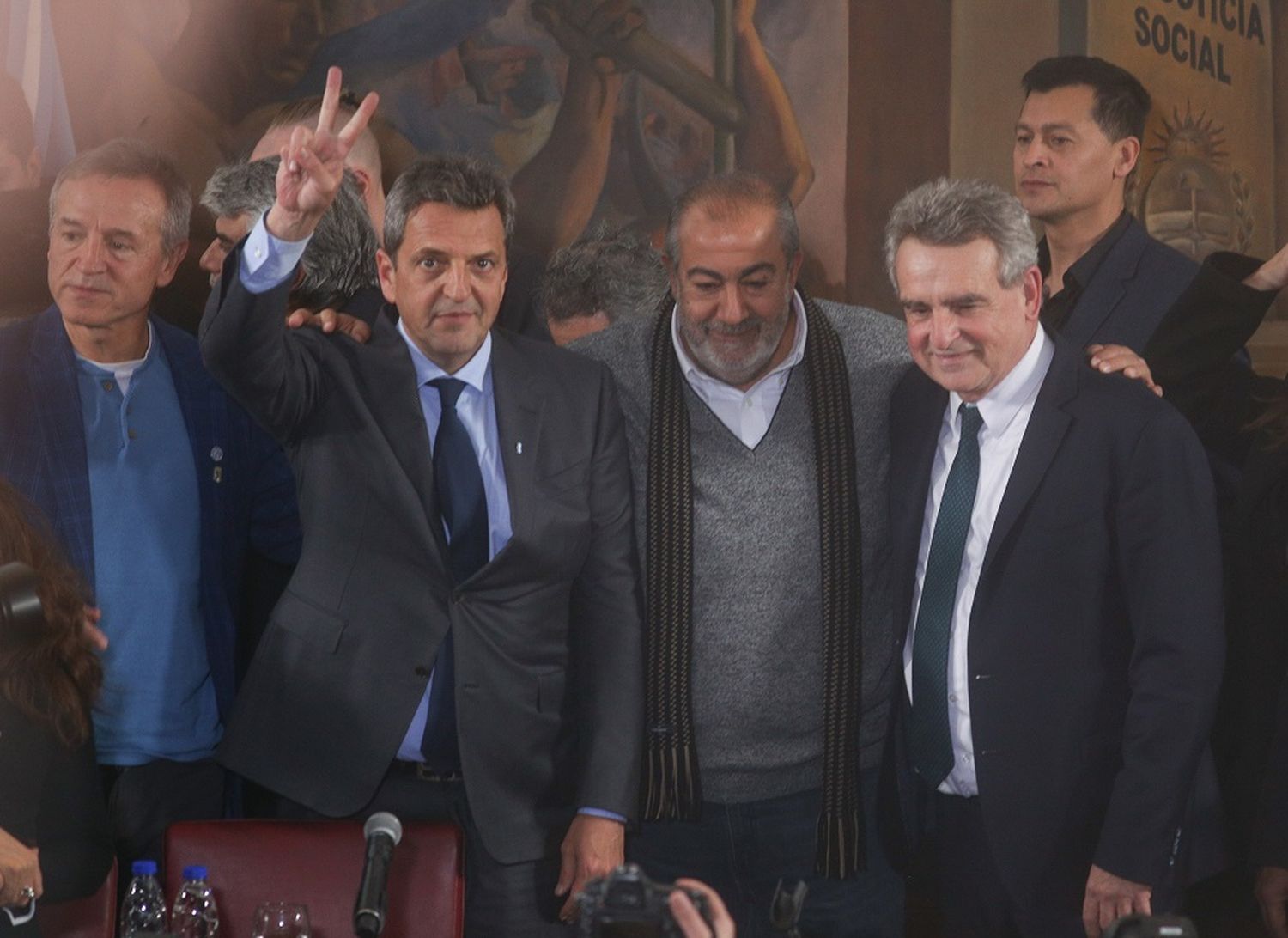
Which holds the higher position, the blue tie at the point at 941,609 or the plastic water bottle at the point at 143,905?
the blue tie at the point at 941,609

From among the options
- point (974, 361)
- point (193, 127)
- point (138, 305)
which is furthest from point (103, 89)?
point (974, 361)

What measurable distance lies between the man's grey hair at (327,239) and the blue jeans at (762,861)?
3.61ft

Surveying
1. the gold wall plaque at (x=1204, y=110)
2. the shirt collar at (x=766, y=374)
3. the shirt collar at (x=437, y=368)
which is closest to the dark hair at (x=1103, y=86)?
the gold wall plaque at (x=1204, y=110)

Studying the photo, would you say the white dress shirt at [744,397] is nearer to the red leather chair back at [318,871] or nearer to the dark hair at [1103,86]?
the red leather chair back at [318,871]

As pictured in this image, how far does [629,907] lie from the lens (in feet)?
5.20

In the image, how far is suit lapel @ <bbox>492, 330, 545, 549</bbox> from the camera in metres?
2.63

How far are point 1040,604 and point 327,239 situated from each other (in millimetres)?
1421

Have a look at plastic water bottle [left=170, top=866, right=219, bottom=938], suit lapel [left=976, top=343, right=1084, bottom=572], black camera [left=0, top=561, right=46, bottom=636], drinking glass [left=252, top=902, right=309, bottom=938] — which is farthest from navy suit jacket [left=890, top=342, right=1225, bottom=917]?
black camera [left=0, top=561, right=46, bottom=636]

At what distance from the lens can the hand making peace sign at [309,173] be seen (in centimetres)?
230

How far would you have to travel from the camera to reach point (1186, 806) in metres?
2.51

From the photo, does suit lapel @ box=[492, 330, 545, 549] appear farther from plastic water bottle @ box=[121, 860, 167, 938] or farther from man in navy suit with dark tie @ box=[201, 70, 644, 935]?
plastic water bottle @ box=[121, 860, 167, 938]

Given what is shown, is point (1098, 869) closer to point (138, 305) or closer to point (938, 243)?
point (938, 243)

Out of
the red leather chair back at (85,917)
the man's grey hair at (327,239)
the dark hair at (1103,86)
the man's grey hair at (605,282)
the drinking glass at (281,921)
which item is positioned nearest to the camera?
the drinking glass at (281,921)

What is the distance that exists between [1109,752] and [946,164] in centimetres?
188
